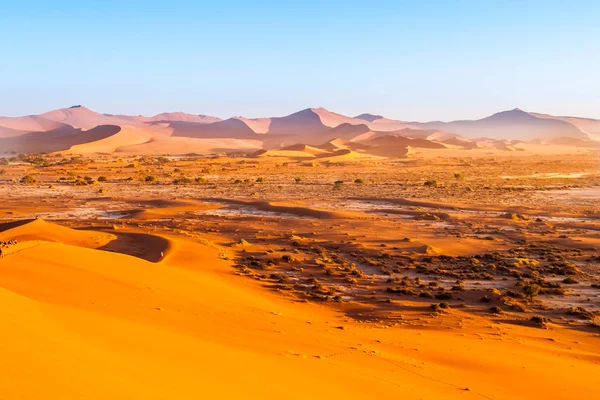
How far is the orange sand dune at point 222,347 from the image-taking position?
485cm

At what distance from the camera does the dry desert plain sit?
548cm

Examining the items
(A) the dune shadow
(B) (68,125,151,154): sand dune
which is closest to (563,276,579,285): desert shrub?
(A) the dune shadow

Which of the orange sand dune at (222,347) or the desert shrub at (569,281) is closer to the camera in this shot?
the orange sand dune at (222,347)

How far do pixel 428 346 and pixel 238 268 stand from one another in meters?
6.92

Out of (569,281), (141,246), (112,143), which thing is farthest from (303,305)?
(112,143)

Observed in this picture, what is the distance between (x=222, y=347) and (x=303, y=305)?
4273 millimetres

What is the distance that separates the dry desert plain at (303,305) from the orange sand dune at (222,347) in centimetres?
3

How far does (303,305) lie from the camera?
10930mm

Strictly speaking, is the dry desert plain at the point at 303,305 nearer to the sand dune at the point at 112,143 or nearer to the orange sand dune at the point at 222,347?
the orange sand dune at the point at 222,347

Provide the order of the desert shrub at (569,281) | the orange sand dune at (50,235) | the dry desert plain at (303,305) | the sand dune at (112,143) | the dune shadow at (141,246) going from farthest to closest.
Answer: the sand dune at (112,143) < the orange sand dune at (50,235) < the dune shadow at (141,246) < the desert shrub at (569,281) < the dry desert plain at (303,305)

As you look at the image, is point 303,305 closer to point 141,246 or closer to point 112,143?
point 141,246

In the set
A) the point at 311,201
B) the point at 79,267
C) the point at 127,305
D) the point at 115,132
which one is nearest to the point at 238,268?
the point at 79,267

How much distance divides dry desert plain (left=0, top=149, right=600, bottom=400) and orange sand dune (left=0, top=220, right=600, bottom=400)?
0.03 m

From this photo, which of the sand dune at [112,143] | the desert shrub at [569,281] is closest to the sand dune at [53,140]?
the sand dune at [112,143]
